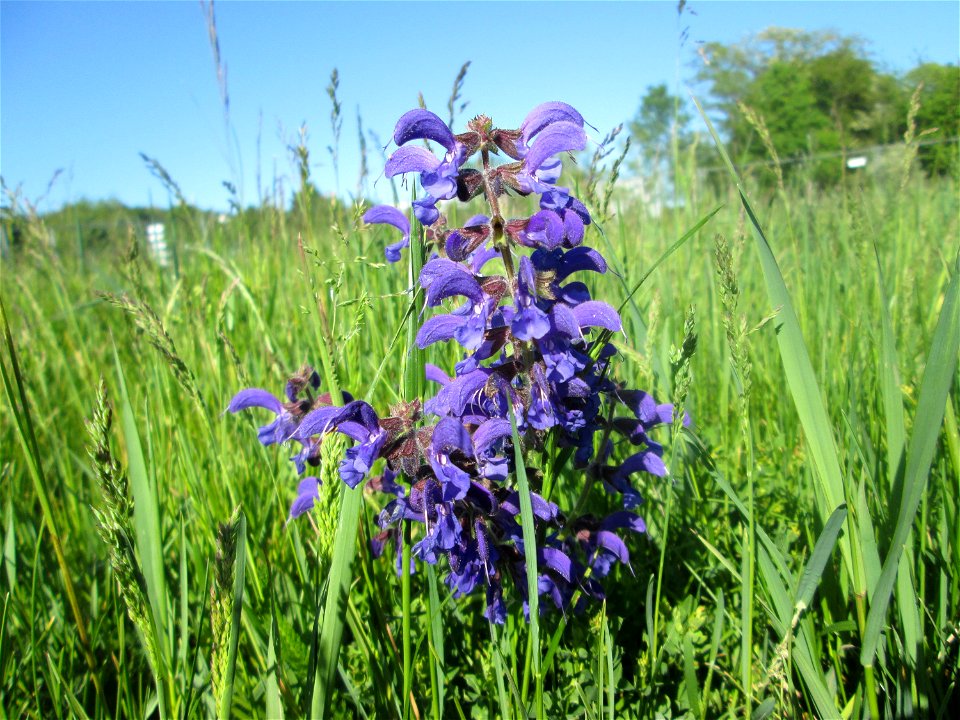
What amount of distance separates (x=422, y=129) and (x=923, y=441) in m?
1.08

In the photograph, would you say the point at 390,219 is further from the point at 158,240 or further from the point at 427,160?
the point at 158,240

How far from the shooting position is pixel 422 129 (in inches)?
49.8

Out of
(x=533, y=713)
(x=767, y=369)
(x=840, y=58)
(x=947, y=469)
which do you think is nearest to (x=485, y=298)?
(x=533, y=713)

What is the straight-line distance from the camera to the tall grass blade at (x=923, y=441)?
97 cm

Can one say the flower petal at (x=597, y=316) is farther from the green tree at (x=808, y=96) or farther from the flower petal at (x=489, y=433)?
the green tree at (x=808, y=96)

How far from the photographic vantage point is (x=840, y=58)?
31797mm

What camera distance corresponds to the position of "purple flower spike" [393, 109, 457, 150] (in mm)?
1242

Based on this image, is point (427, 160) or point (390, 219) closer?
point (427, 160)

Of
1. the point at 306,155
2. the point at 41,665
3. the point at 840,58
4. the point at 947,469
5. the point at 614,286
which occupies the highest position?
the point at 840,58

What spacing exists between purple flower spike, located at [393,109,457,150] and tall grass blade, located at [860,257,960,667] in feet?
3.14

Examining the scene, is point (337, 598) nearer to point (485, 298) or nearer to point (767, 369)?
point (485, 298)

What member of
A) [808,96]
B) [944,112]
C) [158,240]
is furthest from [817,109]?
[158,240]

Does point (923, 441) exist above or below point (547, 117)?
below

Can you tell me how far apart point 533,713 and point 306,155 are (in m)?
1.50
